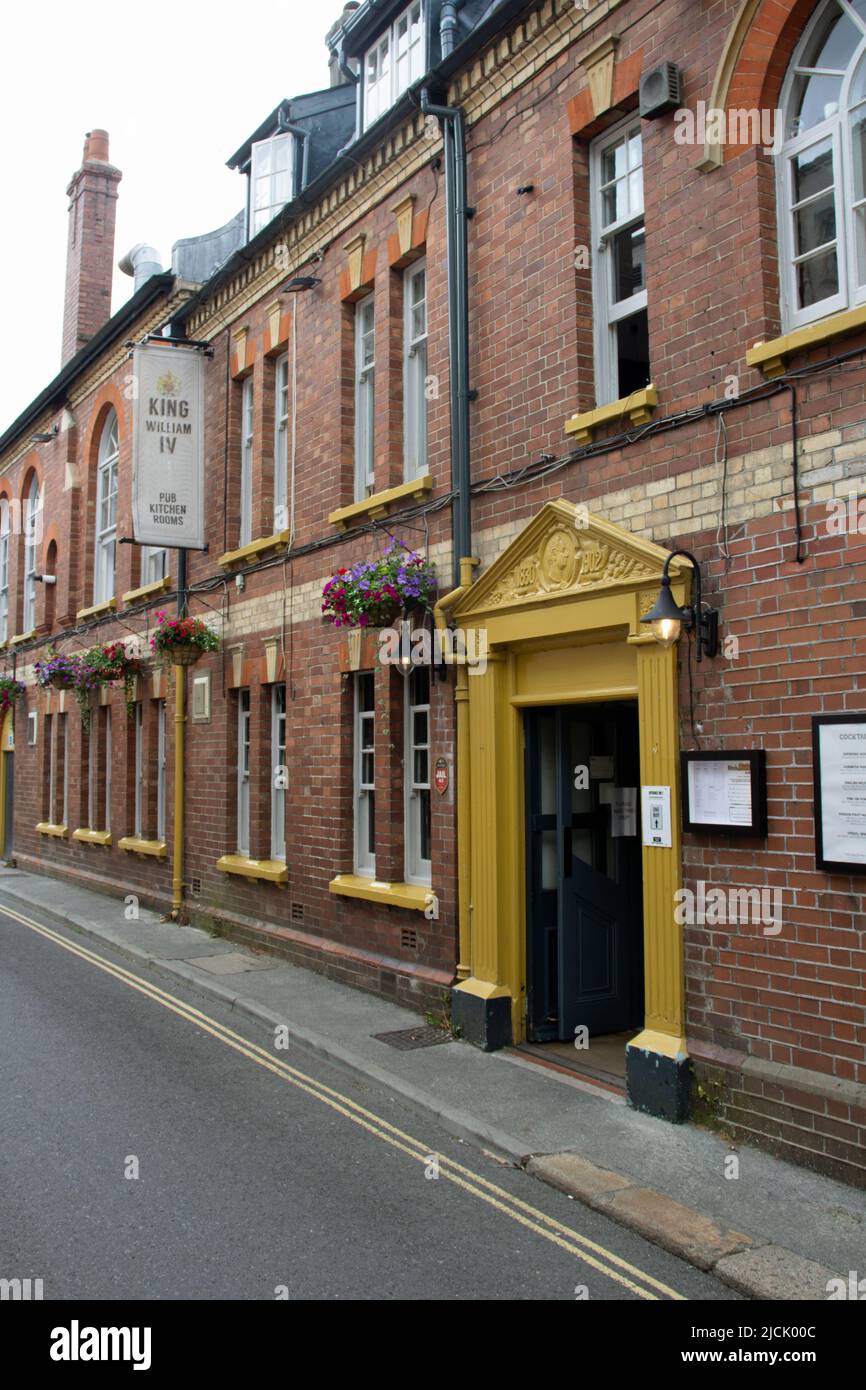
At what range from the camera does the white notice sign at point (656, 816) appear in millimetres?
7148

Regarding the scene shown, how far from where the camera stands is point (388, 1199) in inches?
231

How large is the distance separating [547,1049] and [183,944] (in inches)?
250

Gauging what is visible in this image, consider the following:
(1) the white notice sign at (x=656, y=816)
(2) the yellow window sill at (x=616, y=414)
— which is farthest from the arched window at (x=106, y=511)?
(1) the white notice sign at (x=656, y=816)

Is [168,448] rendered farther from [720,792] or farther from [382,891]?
[720,792]

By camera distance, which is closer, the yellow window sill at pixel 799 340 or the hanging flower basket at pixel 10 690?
the yellow window sill at pixel 799 340

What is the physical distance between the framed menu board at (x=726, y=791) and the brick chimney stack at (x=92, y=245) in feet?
67.2

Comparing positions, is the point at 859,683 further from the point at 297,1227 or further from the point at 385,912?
the point at 385,912

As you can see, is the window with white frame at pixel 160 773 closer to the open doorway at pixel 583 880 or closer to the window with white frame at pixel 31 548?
the window with white frame at pixel 31 548

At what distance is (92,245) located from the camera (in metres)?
23.7

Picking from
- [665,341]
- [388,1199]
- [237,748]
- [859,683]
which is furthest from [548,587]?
[237,748]

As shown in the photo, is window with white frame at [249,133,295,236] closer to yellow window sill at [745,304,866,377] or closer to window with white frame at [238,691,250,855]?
window with white frame at [238,691,250,855]

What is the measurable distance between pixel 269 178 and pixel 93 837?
440 inches

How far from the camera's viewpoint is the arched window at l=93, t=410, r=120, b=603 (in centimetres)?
1991

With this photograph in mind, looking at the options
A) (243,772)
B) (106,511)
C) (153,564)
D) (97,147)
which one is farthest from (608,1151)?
(97,147)
